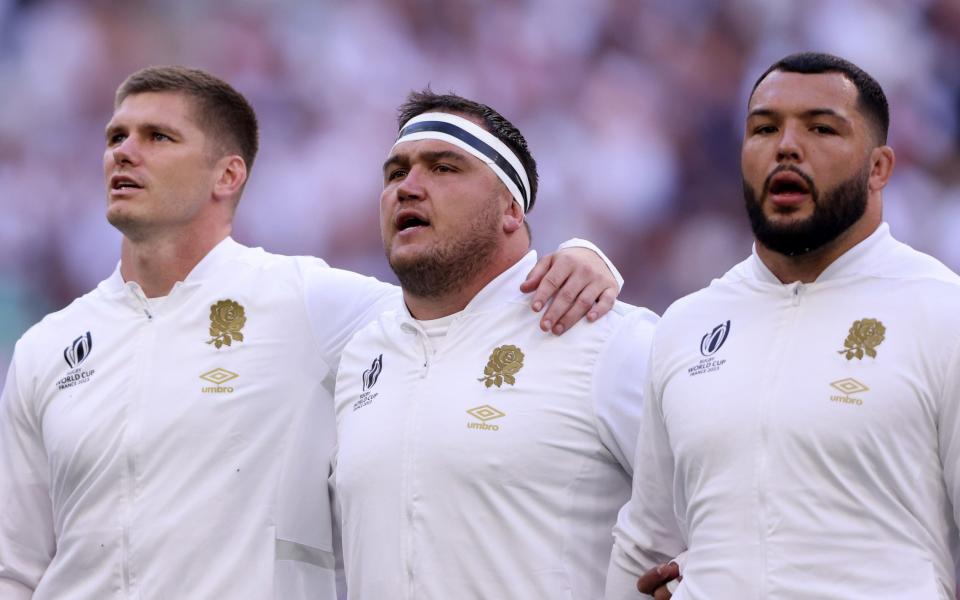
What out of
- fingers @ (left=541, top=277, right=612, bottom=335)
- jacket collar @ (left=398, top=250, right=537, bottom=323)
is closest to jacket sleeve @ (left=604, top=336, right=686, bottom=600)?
fingers @ (left=541, top=277, right=612, bottom=335)

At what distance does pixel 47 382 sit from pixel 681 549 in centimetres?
193

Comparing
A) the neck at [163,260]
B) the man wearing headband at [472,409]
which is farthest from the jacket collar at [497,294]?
the neck at [163,260]

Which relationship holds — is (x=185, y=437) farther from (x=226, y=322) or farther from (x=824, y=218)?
(x=824, y=218)

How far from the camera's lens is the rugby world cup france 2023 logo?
10.3ft

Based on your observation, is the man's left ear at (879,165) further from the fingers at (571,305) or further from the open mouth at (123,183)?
the open mouth at (123,183)

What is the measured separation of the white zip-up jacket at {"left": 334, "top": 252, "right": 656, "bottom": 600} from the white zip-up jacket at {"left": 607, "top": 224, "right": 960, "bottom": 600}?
0.20m

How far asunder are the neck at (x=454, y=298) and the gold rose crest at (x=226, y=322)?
55 centimetres

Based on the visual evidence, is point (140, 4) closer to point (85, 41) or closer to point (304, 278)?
point (85, 41)

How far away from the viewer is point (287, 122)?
762 cm

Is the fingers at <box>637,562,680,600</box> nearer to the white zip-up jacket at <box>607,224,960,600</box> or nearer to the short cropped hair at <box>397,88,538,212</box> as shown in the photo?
the white zip-up jacket at <box>607,224,960,600</box>

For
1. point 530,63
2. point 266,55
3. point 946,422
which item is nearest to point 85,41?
point 266,55

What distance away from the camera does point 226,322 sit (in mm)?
3900

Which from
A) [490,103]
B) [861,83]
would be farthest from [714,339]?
[490,103]

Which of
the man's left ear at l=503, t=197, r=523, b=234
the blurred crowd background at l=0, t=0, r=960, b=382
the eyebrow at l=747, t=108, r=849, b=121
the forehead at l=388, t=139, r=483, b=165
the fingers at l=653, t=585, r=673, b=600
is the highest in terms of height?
the blurred crowd background at l=0, t=0, r=960, b=382
